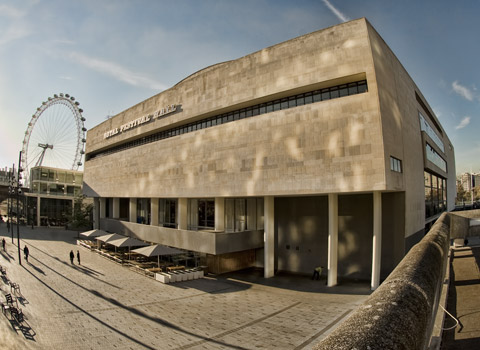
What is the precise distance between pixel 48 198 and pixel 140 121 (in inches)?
1753

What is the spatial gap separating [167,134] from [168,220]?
12.5 meters

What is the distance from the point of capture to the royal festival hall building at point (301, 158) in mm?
19219

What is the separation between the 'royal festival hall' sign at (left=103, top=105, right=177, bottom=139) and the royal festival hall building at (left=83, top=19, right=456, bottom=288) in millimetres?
275

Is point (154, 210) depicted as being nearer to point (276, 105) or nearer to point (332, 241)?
point (276, 105)

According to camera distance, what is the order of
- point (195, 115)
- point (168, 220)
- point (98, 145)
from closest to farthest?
point (195, 115) < point (168, 220) < point (98, 145)

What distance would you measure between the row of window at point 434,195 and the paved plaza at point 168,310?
61.5 feet

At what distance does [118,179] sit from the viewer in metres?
42.8

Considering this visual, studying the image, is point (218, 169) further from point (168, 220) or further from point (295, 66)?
point (168, 220)

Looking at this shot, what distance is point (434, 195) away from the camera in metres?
37.8

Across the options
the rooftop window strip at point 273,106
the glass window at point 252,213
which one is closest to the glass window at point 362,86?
the rooftop window strip at point 273,106

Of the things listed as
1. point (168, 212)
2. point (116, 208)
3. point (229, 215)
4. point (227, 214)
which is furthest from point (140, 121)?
point (229, 215)

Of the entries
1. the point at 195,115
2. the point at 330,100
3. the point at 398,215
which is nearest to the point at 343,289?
the point at 398,215

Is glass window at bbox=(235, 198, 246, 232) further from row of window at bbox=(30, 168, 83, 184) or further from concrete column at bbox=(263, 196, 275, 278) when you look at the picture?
Answer: row of window at bbox=(30, 168, 83, 184)

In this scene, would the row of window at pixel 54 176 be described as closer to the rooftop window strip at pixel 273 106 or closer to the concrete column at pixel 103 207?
the concrete column at pixel 103 207
